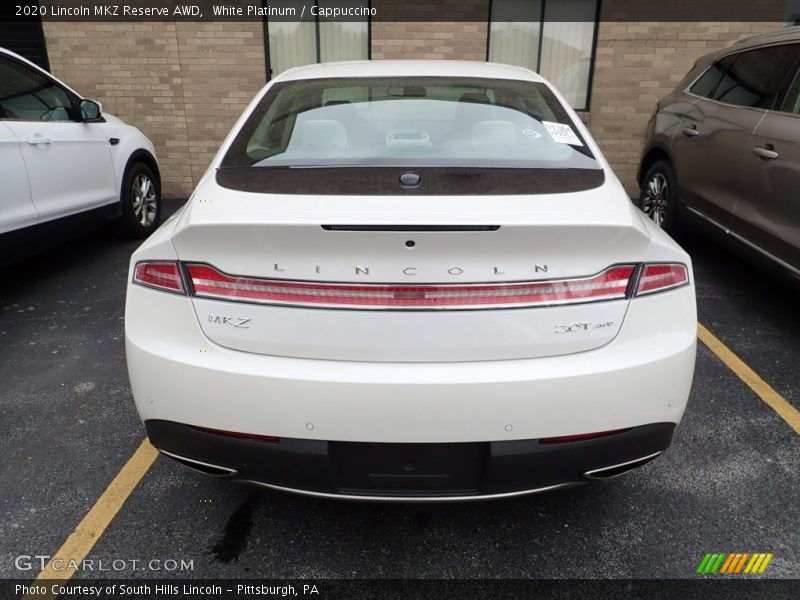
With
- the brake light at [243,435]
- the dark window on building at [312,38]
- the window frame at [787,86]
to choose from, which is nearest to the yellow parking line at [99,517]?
the brake light at [243,435]

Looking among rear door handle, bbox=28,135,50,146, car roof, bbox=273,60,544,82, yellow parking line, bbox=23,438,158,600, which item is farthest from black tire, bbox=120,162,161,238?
yellow parking line, bbox=23,438,158,600

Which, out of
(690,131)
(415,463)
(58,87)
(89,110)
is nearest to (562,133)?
(415,463)

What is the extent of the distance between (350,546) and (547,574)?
69 centimetres

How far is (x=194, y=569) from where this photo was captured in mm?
2211

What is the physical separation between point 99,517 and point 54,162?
3.24 metres

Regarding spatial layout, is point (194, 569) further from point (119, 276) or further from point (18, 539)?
point (119, 276)

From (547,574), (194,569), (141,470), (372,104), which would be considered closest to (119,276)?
(141,470)

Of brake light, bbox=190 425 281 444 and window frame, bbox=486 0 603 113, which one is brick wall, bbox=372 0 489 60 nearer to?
window frame, bbox=486 0 603 113

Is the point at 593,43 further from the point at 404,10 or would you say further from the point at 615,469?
the point at 615,469

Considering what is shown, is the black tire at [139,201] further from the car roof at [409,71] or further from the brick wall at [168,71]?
the car roof at [409,71]

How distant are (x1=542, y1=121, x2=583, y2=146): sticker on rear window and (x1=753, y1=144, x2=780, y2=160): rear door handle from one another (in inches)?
77.8

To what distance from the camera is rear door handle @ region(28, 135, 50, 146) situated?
4456 millimetres

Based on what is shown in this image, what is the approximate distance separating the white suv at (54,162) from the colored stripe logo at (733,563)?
4.30 meters

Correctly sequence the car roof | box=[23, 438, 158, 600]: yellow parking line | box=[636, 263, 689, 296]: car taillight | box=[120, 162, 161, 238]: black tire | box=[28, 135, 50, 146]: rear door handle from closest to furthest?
1. box=[636, 263, 689, 296]: car taillight
2. box=[23, 438, 158, 600]: yellow parking line
3. the car roof
4. box=[28, 135, 50, 146]: rear door handle
5. box=[120, 162, 161, 238]: black tire
